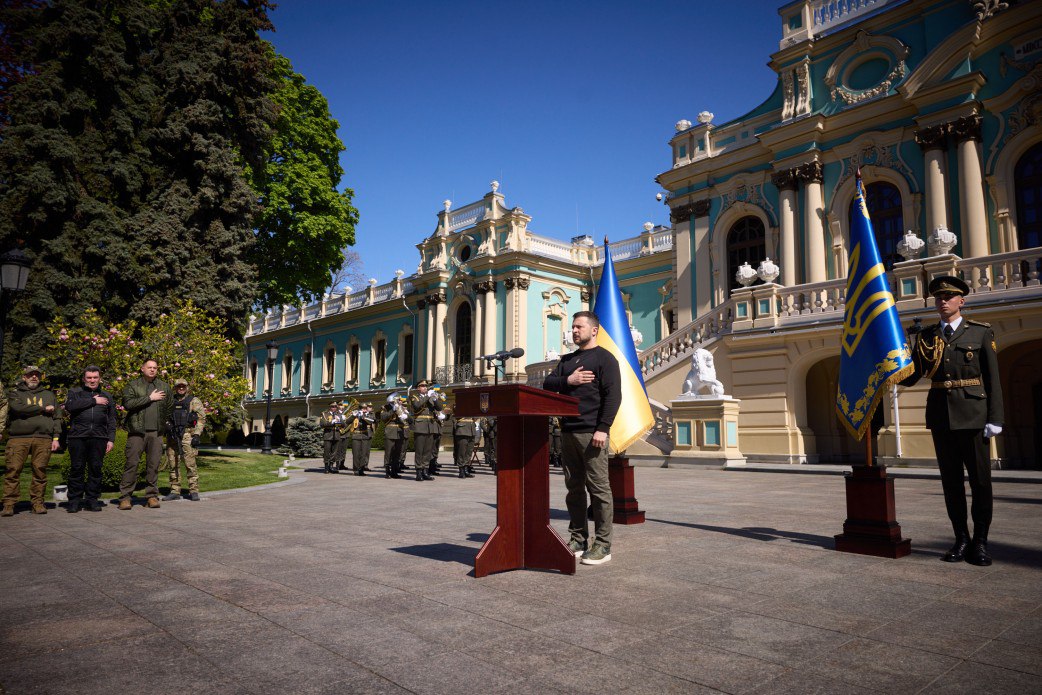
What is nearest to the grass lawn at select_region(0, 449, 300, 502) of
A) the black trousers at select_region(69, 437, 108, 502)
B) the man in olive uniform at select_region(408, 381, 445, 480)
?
the black trousers at select_region(69, 437, 108, 502)

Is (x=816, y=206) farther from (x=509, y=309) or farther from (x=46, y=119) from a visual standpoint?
(x=46, y=119)

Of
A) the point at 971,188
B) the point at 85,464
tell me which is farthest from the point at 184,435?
the point at 971,188

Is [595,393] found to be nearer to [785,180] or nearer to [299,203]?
[785,180]

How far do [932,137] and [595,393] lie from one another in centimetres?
1909

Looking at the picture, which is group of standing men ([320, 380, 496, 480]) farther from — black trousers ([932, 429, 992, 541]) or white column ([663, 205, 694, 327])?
black trousers ([932, 429, 992, 541])

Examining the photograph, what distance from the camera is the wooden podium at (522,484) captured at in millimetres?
4863

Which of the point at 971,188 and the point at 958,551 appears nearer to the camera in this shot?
the point at 958,551

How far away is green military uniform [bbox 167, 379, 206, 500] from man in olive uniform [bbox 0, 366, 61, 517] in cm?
186

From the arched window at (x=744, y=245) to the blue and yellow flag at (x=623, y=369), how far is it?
54.6ft

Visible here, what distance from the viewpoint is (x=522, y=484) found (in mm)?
5113

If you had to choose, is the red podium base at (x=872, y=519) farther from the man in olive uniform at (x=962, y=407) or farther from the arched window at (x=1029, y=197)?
the arched window at (x=1029, y=197)

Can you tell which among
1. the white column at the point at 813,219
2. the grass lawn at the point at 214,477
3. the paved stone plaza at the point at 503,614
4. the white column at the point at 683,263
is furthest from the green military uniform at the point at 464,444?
the white column at the point at 813,219

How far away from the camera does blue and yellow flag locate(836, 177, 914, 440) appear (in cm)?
619

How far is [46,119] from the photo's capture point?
20.0 metres
